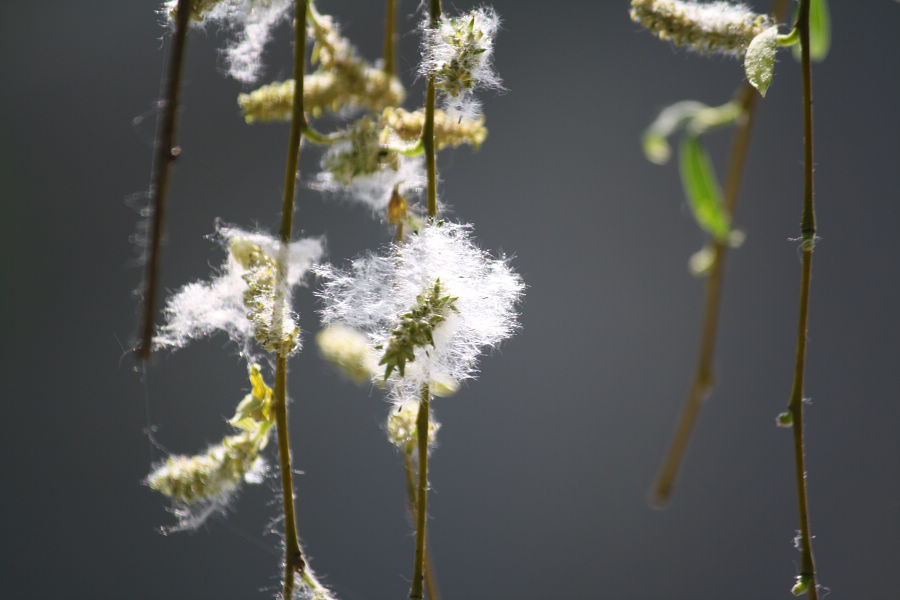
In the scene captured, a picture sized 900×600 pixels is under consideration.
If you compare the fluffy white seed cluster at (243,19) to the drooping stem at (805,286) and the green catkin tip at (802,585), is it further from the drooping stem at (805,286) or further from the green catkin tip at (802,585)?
the green catkin tip at (802,585)

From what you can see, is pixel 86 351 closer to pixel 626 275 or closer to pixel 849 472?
pixel 626 275

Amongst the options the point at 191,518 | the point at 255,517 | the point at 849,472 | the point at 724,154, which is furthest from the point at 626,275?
the point at 191,518

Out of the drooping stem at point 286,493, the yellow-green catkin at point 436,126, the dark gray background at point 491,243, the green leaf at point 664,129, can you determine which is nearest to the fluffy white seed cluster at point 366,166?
the yellow-green catkin at point 436,126

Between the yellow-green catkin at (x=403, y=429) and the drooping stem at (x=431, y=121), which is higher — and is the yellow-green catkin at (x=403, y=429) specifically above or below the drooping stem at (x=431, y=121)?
below

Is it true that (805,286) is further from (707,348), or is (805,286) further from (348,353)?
(348,353)

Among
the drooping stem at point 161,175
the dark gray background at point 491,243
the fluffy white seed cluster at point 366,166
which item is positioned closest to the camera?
the drooping stem at point 161,175
